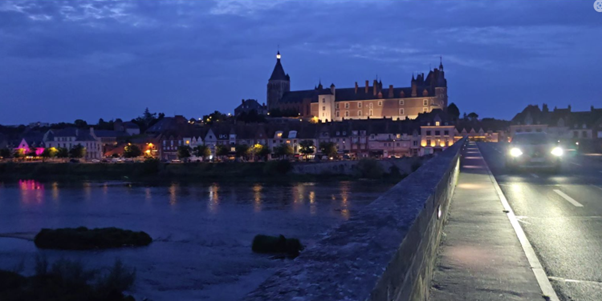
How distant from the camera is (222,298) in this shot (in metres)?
20.5

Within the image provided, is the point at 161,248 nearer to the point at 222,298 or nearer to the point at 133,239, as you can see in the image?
the point at 133,239

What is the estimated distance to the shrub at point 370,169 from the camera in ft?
244

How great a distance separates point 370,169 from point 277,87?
4276 inches

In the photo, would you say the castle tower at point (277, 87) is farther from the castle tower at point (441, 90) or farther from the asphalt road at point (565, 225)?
the asphalt road at point (565, 225)

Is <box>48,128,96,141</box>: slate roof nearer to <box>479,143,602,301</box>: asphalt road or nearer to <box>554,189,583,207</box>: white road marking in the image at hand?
<box>479,143,602,301</box>: asphalt road

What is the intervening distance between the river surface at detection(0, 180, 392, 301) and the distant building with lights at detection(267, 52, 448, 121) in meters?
87.5

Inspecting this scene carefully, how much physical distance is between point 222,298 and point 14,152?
114m

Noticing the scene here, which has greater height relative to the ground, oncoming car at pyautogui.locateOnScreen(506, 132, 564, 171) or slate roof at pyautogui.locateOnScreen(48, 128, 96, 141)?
slate roof at pyautogui.locateOnScreen(48, 128, 96, 141)

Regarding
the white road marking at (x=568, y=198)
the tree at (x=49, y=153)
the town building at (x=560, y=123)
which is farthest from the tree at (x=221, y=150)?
the white road marking at (x=568, y=198)

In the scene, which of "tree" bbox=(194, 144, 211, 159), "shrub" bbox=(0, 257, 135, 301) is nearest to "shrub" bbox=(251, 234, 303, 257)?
"shrub" bbox=(0, 257, 135, 301)

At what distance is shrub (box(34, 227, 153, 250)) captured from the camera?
31031mm

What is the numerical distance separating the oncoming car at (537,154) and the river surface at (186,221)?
816 cm

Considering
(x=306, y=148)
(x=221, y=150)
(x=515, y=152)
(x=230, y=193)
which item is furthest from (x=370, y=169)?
(x=515, y=152)

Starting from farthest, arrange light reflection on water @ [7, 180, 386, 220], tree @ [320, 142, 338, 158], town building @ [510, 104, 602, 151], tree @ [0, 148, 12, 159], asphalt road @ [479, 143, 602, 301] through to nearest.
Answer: tree @ [0, 148, 12, 159] < tree @ [320, 142, 338, 158] < town building @ [510, 104, 602, 151] < light reflection on water @ [7, 180, 386, 220] < asphalt road @ [479, 143, 602, 301]
